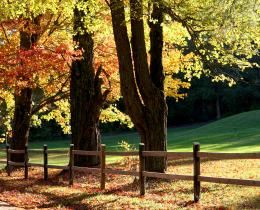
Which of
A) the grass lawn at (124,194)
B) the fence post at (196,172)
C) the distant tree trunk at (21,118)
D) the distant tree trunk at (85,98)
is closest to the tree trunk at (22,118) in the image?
the distant tree trunk at (21,118)

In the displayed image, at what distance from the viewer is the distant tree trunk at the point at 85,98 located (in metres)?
21.1

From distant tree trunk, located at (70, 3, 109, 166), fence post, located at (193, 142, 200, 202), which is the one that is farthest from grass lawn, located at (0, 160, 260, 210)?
distant tree trunk, located at (70, 3, 109, 166)

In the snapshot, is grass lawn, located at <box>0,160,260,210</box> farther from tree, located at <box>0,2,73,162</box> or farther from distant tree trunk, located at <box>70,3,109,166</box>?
tree, located at <box>0,2,73,162</box>

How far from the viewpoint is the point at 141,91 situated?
16.4 metres

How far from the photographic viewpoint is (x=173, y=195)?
45.7 ft

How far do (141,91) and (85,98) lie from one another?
5216mm

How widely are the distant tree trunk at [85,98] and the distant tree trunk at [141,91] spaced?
15.1 feet

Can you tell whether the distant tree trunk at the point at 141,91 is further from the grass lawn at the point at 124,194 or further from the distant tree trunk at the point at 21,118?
the distant tree trunk at the point at 21,118

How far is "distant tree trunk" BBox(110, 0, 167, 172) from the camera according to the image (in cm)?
1622

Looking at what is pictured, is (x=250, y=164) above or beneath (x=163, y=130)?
beneath

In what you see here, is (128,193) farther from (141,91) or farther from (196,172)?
(141,91)

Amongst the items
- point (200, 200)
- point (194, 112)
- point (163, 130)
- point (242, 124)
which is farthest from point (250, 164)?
point (194, 112)

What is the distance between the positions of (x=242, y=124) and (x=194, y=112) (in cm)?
2911

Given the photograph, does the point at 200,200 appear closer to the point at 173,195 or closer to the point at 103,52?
the point at 173,195
